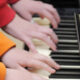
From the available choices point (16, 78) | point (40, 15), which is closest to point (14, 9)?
point (40, 15)

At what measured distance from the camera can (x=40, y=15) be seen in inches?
38.8

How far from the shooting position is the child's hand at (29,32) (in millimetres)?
848

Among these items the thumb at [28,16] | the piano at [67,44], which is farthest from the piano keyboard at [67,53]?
the thumb at [28,16]

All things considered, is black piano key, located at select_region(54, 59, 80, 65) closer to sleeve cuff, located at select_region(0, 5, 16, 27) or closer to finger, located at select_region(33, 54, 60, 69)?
finger, located at select_region(33, 54, 60, 69)

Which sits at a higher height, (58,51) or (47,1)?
(47,1)

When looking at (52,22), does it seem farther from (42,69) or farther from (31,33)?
(42,69)

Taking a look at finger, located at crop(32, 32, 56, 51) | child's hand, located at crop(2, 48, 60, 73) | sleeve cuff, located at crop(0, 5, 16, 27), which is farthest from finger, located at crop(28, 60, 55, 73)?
sleeve cuff, located at crop(0, 5, 16, 27)

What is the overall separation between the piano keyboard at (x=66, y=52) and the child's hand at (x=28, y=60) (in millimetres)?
20

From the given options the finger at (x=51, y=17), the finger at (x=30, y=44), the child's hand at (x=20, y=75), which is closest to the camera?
the child's hand at (x=20, y=75)

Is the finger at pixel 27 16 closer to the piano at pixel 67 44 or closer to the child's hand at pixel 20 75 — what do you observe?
the piano at pixel 67 44

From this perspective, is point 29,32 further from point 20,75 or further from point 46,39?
point 20,75

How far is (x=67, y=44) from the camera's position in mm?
863

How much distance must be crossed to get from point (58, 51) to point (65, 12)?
0.26m

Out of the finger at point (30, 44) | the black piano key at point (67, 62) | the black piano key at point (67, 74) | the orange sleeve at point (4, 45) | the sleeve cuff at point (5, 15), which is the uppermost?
the sleeve cuff at point (5, 15)
